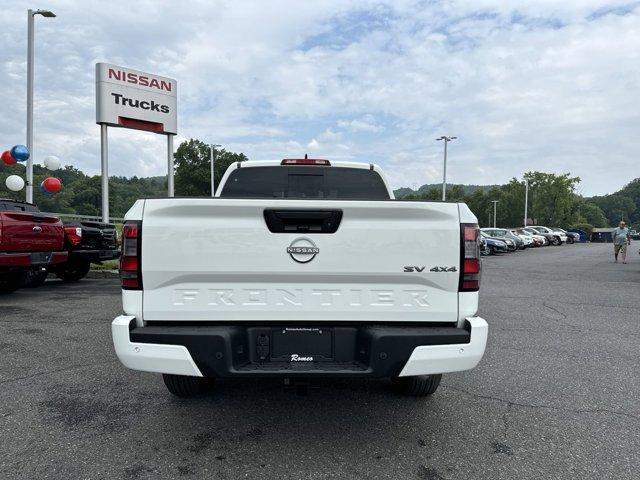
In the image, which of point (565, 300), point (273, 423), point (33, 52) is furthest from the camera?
point (33, 52)

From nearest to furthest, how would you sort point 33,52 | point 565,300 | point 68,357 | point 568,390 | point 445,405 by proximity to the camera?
point 445,405 → point 568,390 → point 68,357 → point 565,300 → point 33,52

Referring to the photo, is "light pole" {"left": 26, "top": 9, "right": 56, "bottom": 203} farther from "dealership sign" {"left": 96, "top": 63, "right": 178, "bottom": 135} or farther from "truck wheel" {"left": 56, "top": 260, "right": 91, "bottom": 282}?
"truck wheel" {"left": 56, "top": 260, "right": 91, "bottom": 282}

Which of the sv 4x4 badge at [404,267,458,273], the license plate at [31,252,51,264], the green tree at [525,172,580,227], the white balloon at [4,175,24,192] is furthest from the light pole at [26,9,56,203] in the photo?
the green tree at [525,172,580,227]

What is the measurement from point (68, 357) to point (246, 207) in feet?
11.1

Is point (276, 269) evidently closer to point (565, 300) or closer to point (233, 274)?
point (233, 274)

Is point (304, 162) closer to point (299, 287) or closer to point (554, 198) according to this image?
point (299, 287)

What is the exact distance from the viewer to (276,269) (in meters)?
2.75

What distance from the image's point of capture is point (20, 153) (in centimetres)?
1273

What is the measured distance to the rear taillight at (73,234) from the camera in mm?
9719

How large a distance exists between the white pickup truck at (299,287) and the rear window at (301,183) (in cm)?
193

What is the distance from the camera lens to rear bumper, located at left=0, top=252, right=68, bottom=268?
7512 mm

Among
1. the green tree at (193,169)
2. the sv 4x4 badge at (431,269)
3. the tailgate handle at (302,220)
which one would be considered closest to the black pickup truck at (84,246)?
the tailgate handle at (302,220)

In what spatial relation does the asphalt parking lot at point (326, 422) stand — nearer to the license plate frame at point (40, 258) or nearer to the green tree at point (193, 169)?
the license plate frame at point (40, 258)

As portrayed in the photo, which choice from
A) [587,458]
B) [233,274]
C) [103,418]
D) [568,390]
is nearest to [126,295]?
[233,274]
